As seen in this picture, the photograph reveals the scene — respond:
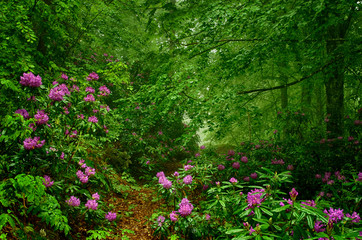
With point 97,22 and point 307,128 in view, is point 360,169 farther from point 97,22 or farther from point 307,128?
point 97,22

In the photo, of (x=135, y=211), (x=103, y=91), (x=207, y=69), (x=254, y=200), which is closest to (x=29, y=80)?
(x=103, y=91)

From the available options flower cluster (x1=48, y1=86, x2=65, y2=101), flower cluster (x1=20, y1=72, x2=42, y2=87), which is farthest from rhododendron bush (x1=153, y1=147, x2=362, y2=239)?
flower cluster (x1=20, y1=72, x2=42, y2=87)

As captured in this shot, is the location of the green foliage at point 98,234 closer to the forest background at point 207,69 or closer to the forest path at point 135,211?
the forest path at point 135,211

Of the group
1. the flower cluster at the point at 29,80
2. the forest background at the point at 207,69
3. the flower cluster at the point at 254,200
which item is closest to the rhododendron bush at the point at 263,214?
the flower cluster at the point at 254,200

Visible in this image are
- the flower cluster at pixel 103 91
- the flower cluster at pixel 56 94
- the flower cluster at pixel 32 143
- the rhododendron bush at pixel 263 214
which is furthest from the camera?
the flower cluster at pixel 103 91

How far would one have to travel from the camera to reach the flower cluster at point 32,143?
200cm

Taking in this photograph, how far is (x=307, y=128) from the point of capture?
4.68 meters

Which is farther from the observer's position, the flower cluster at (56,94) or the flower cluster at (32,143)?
the flower cluster at (56,94)

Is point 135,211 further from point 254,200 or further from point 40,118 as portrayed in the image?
point 254,200

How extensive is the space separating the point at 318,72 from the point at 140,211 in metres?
4.24

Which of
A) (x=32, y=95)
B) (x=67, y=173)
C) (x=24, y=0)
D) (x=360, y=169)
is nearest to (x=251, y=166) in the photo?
(x=360, y=169)

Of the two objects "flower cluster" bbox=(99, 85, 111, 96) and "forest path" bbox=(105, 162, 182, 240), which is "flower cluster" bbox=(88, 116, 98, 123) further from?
"forest path" bbox=(105, 162, 182, 240)

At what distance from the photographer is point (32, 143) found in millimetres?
2020

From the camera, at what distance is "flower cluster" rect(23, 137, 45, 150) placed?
6.57 feet
